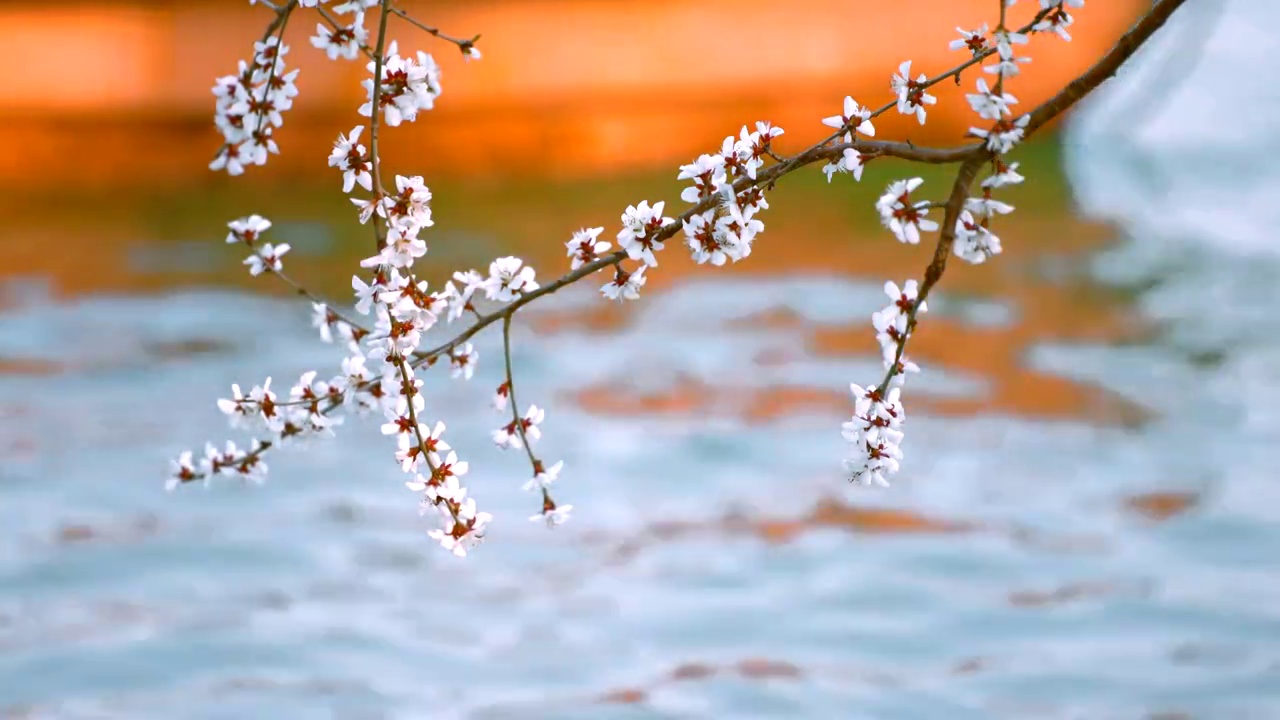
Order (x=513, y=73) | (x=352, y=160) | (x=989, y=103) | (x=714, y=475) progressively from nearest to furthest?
(x=989, y=103)
(x=352, y=160)
(x=714, y=475)
(x=513, y=73)

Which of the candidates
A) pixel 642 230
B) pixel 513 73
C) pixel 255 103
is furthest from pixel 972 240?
pixel 513 73

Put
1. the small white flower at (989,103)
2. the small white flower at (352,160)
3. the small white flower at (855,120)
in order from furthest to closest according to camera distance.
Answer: the small white flower at (352,160), the small white flower at (855,120), the small white flower at (989,103)

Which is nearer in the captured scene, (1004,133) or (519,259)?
(1004,133)

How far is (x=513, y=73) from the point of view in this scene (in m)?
12.2

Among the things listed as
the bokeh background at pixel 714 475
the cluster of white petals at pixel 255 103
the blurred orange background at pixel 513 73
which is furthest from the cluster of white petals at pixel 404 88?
the blurred orange background at pixel 513 73

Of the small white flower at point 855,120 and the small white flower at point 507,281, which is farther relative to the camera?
the small white flower at point 507,281

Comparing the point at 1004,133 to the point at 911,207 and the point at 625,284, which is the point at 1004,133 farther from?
the point at 625,284

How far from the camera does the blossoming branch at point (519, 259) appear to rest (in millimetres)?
1789

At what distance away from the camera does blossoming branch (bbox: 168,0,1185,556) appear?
1789mm

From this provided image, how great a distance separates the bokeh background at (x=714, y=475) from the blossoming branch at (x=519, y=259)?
3.15 ft

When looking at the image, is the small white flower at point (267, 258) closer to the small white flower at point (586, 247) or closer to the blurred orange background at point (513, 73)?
the small white flower at point (586, 247)

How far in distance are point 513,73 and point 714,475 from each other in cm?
817

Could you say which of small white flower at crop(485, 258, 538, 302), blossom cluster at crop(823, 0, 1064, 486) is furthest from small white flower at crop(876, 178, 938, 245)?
small white flower at crop(485, 258, 538, 302)

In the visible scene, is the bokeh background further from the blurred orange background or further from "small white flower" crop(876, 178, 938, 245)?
the blurred orange background
